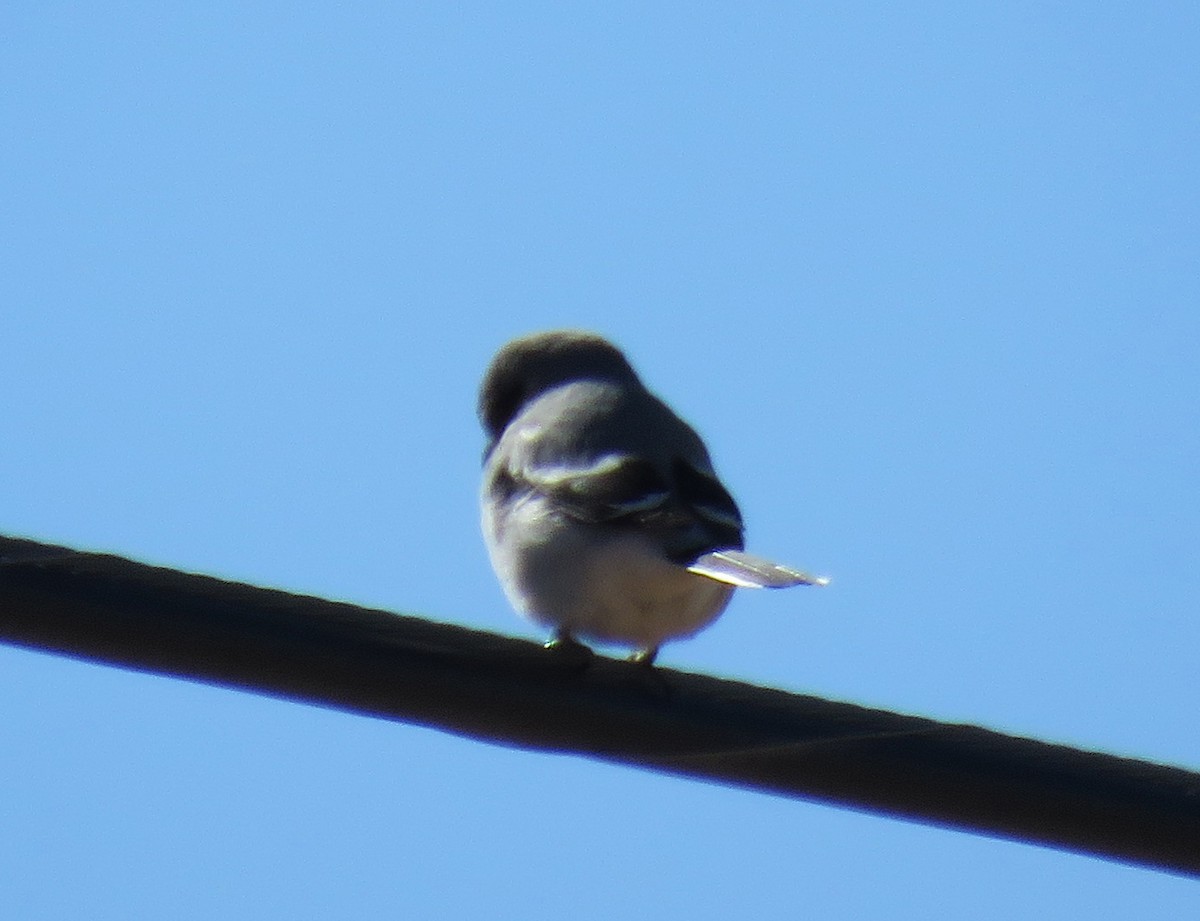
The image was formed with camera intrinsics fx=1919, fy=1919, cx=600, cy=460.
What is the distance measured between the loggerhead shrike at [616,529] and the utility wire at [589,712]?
1341 millimetres

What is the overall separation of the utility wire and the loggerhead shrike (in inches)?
52.8

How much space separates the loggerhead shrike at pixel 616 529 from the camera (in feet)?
16.1

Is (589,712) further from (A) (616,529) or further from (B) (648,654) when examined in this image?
(B) (648,654)

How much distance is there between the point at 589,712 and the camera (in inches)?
123

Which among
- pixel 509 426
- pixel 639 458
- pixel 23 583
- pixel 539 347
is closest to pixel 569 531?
pixel 639 458

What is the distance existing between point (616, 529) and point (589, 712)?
1.87m

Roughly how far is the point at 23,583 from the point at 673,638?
2546mm

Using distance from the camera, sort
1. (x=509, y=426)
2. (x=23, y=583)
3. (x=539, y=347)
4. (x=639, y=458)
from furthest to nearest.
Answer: (x=539, y=347) → (x=509, y=426) → (x=639, y=458) → (x=23, y=583)

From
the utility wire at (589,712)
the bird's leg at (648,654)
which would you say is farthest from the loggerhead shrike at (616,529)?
the utility wire at (589,712)

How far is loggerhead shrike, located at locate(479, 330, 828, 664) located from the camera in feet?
16.1

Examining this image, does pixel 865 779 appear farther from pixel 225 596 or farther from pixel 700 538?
pixel 700 538

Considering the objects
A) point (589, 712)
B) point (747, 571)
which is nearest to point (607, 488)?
point (747, 571)

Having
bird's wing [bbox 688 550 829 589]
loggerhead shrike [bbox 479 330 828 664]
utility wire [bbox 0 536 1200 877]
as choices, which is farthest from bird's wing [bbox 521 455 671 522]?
utility wire [bbox 0 536 1200 877]

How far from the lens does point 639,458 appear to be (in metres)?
5.28
